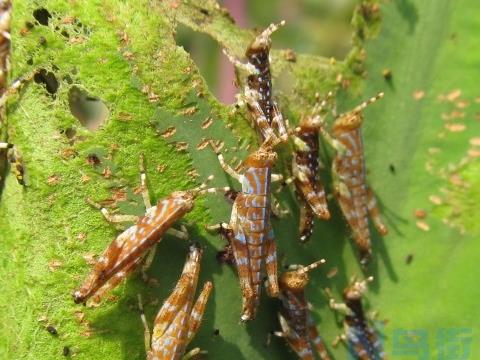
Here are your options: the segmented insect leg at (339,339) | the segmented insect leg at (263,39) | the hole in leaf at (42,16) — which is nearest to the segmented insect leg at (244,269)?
the segmented insect leg at (339,339)

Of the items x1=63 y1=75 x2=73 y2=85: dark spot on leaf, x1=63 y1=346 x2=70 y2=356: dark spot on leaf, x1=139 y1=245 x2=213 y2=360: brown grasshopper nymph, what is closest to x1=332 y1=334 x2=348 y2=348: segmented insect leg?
x1=139 y1=245 x2=213 y2=360: brown grasshopper nymph

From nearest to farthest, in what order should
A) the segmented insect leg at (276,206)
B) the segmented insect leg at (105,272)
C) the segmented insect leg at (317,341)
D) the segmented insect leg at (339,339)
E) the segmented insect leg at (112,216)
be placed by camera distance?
the segmented insect leg at (105,272)
the segmented insect leg at (112,216)
the segmented insect leg at (276,206)
the segmented insect leg at (317,341)
the segmented insect leg at (339,339)

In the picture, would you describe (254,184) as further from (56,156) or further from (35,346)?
(35,346)

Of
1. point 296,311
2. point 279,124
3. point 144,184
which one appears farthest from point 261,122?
point 296,311

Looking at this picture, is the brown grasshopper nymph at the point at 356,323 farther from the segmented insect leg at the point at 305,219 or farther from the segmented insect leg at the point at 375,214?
the segmented insect leg at the point at 305,219

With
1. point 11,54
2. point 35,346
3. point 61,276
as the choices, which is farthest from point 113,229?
point 11,54

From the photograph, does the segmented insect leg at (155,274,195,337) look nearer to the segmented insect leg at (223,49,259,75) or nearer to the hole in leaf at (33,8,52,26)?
the segmented insect leg at (223,49,259,75)
